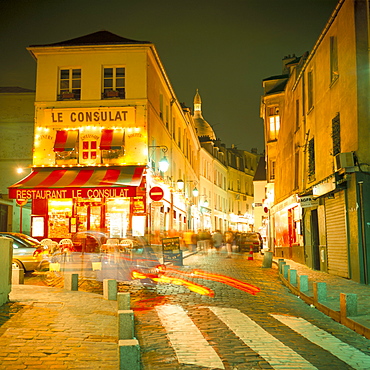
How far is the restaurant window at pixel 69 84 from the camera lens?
25734 mm

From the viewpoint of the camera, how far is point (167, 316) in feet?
29.4

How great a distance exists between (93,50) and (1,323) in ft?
68.1

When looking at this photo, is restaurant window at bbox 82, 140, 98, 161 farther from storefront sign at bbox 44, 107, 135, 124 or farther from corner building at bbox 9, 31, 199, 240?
storefront sign at bbox 44, 107, 135, 124

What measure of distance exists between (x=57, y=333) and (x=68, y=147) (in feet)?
61.9

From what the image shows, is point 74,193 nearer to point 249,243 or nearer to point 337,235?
point 337,235

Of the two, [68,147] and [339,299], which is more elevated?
[68,147]

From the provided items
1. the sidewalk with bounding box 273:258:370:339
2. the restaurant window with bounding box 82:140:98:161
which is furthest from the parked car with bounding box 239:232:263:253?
the sidewalk with bounding box 273:258:370:339

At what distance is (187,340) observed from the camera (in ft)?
23.0

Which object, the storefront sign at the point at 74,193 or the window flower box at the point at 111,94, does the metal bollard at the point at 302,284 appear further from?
the window flower box at the point at 111,94

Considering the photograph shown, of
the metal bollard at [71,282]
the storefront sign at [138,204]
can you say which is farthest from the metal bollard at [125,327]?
the storefront sign at [138,204]

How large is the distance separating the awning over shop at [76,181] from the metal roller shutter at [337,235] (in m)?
8.97

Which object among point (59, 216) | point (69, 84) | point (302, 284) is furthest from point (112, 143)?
point (302, 284)

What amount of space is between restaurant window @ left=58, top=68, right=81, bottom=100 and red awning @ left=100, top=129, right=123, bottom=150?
261cm

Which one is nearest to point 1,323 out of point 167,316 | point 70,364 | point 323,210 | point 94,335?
point 94,335
